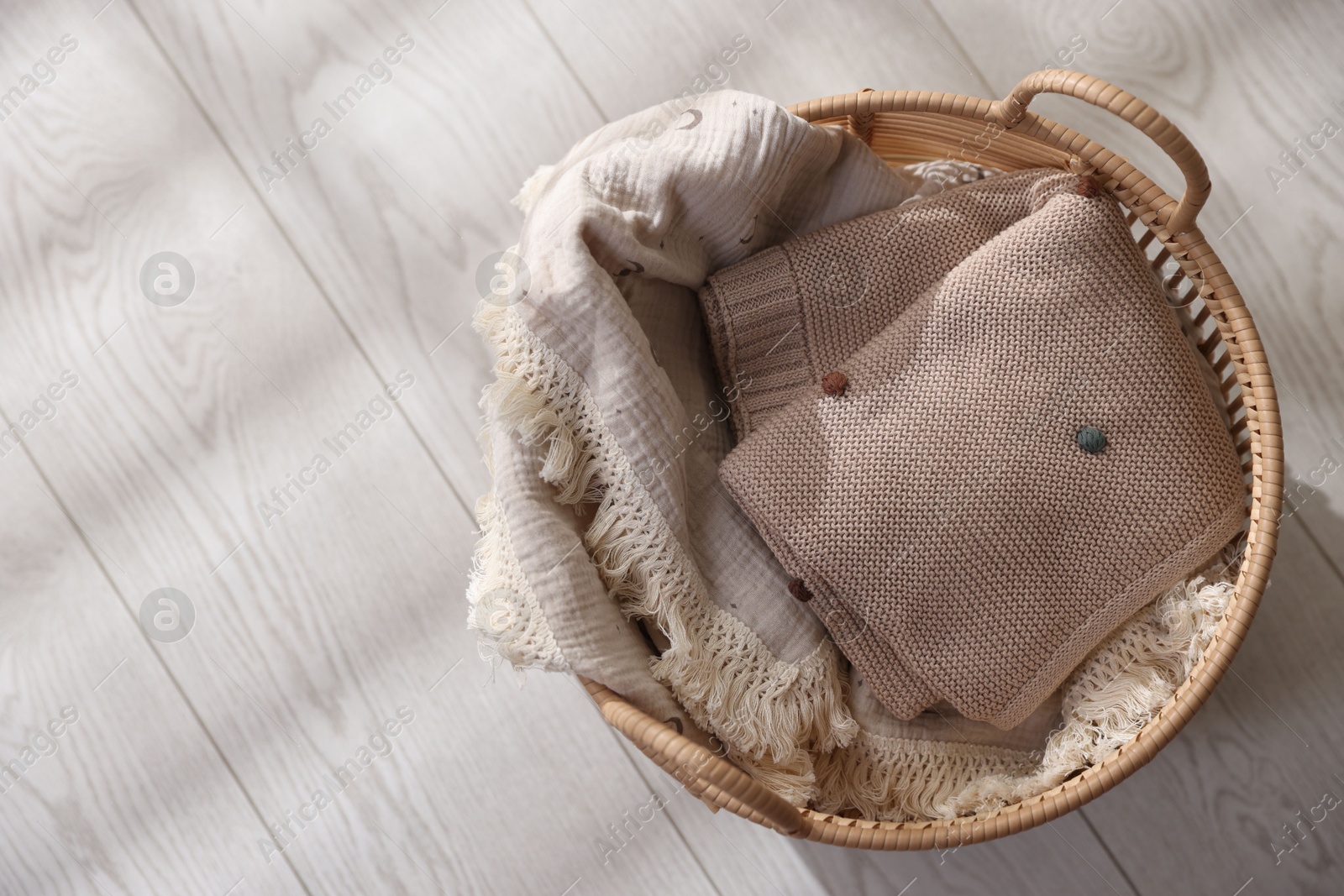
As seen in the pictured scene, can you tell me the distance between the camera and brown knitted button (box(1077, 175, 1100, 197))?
0.83 m

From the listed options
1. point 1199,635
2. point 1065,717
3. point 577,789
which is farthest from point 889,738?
point 577,789

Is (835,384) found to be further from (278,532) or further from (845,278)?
(278,532)

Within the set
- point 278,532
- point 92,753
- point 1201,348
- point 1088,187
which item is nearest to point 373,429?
point 278,532

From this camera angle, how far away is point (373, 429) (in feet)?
3.64

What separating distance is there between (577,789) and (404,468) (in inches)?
17.4

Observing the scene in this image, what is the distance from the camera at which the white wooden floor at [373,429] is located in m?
1.05

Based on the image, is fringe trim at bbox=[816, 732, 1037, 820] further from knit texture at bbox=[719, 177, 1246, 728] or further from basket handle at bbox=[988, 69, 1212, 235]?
basket handle at bbox=[988, 69, 1212, 235]

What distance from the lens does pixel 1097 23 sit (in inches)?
43.4

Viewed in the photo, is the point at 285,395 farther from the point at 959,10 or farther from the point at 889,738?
the point at 959,10

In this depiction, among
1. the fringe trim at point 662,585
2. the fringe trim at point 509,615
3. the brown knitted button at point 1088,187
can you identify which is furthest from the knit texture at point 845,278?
the fringe trim at point 509,615

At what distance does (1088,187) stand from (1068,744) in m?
0.52

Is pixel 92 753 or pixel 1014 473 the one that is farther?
pixel 92 753

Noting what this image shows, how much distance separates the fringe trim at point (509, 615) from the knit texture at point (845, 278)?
28cm

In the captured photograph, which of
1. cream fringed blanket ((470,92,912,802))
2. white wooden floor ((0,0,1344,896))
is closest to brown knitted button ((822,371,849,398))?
cream fringed blanket ((470,92,912,802))
